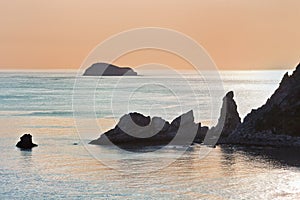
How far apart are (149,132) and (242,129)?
1348 centimetres

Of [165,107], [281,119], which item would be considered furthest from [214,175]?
[165,107]

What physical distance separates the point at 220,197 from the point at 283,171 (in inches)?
626

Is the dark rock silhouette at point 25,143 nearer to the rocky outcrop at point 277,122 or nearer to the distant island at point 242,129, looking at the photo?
the distant island at point 242,129

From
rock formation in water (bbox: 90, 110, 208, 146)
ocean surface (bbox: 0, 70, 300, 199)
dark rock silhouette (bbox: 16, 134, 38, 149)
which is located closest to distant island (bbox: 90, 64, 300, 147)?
rock formation in water (bbox: 90, 110, 208, 146)

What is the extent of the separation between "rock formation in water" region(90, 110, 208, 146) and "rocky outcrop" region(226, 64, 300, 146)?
6.00 m

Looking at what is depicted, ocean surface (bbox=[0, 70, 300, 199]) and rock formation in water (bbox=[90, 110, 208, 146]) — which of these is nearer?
ocean surface (bbox=[0, 70, 300, 199])

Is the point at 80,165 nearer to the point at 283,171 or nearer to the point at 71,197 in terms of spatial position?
the point at 71,197

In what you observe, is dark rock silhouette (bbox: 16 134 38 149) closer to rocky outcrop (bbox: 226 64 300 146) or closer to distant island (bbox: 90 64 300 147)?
distant island (bbox: 90 64 300 147)

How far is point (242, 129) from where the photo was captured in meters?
97.4

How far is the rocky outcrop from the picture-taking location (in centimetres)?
9288

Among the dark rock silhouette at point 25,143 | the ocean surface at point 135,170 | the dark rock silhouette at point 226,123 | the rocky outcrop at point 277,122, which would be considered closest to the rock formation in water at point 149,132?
the dark rock silhouette at point 226,123

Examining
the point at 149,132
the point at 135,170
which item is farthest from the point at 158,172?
the point at 149,132

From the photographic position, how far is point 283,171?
72.9 metres

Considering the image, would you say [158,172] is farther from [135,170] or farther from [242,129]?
[242,129]
